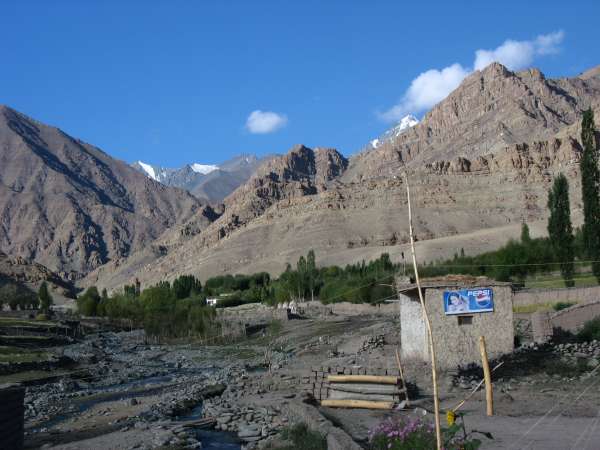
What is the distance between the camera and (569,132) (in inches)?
7190

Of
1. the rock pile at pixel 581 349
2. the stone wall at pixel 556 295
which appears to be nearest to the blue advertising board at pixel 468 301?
the rock pile at pixel 581 349

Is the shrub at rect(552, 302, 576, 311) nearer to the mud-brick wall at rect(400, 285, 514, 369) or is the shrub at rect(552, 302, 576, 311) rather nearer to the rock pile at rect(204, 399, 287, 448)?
the mud-brick wall at rect(400, 285, 514, 369)

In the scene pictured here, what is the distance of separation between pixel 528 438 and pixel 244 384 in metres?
12.2

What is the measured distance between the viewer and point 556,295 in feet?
135

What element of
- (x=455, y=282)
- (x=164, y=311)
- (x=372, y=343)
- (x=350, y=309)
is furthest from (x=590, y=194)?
(x=164, y=311)

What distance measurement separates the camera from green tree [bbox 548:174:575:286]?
4719cm

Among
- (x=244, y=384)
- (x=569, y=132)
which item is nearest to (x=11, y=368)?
(x=244, y=384)

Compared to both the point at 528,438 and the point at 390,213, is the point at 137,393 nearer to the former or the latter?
the point at 528,438

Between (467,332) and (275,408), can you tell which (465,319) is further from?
(275,408)

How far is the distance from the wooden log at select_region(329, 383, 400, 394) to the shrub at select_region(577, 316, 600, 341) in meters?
10.9

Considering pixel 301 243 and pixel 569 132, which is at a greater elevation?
pixel 569 132

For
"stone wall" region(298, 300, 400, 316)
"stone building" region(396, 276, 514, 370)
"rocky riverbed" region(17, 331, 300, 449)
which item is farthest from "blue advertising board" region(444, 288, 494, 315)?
"stone wall" region(298, 300, 400, 316)

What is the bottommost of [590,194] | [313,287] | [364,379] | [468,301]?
[364,379]

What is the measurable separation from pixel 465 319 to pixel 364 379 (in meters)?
5.68
